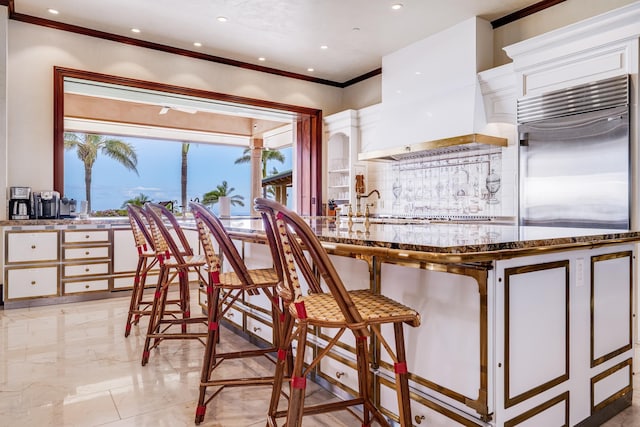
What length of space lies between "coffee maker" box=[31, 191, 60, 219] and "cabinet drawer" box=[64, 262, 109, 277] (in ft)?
2.01

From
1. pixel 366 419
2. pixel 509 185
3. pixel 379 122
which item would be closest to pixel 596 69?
pixel 509 185

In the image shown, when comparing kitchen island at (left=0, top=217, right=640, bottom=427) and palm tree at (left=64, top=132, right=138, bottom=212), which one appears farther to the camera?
palm tree at (left=64, top=132, right=138, bottom=212)

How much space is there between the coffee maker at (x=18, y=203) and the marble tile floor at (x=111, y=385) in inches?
51.2

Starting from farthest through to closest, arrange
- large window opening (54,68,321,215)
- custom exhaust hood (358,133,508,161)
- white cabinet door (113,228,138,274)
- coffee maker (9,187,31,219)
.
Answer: large window opening (54,68,321,215), white cabinet door (113,228,138,274), coffee maker (9,187,31,219), custom exhaust hood (358,133,508,161)

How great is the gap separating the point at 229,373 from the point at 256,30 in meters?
3.91

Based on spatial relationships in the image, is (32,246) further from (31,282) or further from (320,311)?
(320,311)

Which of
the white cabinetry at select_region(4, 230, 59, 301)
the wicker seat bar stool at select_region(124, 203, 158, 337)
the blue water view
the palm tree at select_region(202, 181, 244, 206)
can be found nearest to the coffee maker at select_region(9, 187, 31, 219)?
the white cabinetry at select_region(4, 230, 59, 301)

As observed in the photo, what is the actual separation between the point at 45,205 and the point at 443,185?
461cm

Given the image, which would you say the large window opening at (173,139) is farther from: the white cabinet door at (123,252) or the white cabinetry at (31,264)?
the white cabinet door at (123,252)

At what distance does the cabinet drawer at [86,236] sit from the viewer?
4590 millimetres

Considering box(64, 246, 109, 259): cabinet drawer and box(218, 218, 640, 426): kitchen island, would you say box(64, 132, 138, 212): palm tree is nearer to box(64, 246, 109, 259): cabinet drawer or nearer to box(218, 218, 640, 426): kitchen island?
box(64, 246, 109, 259): cabinet drawer

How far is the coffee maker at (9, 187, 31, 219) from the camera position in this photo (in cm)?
439

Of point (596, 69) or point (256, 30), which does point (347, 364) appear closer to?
point (596, 69)

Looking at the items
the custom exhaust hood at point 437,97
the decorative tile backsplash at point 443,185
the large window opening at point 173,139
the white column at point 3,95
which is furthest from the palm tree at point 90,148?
the custom exhaust hood at point 437,97
